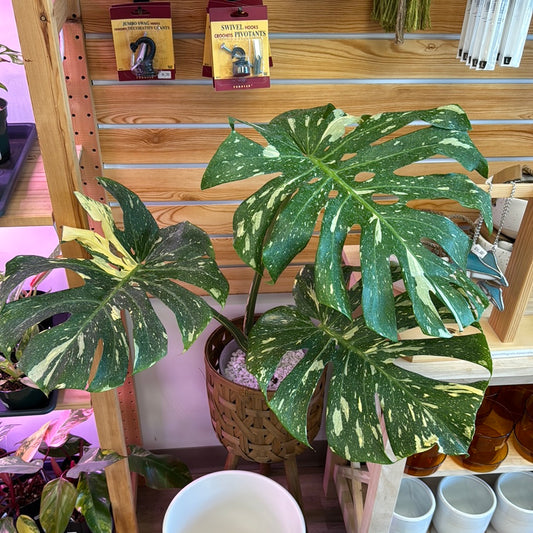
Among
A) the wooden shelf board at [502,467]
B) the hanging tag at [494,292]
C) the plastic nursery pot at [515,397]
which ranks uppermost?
the hanging tag at [494,292]

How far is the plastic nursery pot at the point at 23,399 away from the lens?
47.2 inches

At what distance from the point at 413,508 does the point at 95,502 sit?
839mm

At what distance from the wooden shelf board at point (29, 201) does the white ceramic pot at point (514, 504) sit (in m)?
1.32

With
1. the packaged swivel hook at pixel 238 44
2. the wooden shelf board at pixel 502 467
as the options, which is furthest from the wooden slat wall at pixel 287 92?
the wooden shelf board at pixel 502 467

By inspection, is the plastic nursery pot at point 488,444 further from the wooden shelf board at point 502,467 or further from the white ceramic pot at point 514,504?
the white ceramic pot at point 514,504

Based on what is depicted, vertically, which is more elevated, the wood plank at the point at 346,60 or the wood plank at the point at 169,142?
the wood plank at the point at 346,60

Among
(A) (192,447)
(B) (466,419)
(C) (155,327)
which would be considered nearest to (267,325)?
(C) (155,327)

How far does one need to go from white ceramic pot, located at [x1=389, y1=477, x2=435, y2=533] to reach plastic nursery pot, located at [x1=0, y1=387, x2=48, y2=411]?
919mm

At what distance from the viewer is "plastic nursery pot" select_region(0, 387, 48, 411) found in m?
1.20

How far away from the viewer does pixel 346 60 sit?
4.29ft

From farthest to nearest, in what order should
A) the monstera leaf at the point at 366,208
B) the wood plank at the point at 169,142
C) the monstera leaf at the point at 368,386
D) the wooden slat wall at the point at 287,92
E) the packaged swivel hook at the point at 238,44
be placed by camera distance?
1. the wood plank at the point at 169,142
2. the wooden slat wall at the point at 287,92
3. the packaged swivel hook at the point at 238,44
4. the monstera leaf at the point at 368,386
5. the monstera leaf at the point at 366,208

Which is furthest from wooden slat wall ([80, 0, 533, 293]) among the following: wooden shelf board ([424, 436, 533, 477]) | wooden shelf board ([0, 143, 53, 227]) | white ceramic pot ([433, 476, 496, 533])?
white ceramic pot ([433, 476, 496, 533])

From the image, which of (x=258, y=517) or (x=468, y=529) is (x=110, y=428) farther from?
(x=468, y=529)

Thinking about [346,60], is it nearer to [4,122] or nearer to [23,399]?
[4,122]
